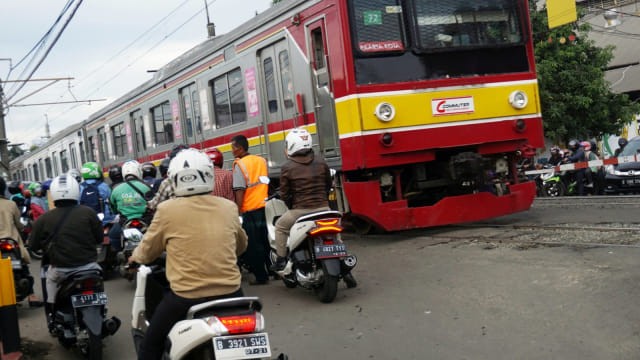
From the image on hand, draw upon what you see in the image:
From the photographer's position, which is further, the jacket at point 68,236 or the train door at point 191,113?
the train door at point 191,113

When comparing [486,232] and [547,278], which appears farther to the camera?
[486,232]

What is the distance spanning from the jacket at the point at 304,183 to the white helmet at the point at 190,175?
9.32 feet

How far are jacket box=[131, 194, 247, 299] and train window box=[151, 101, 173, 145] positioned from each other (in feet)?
39.4

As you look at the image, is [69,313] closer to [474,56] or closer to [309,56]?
[309,56]

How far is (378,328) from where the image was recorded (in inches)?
224

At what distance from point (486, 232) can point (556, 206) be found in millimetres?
3622

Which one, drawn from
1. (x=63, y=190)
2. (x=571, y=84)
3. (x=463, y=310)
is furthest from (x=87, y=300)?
(x=571, y=84)

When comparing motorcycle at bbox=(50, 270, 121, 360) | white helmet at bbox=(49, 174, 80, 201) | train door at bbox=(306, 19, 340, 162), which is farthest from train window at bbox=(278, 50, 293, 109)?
motorcycle at bbox=(50, 270, 121, 360)

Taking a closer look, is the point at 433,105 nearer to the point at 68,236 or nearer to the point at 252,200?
the point at 252,200

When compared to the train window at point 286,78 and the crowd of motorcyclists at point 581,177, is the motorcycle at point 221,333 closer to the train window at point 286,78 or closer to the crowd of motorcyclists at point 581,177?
the train window at point 286,78

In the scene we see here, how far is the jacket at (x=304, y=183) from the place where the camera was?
6.95 m

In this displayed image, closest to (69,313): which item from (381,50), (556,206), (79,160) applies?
(381,50)

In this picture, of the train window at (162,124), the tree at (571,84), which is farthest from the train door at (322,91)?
the tree at (571,84)

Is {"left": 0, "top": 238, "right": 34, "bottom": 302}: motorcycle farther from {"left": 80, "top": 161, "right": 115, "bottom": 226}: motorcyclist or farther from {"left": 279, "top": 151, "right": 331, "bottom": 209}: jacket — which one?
{"left": 279, "top": 151, "right": 331, "bottom": 209}: jacket
